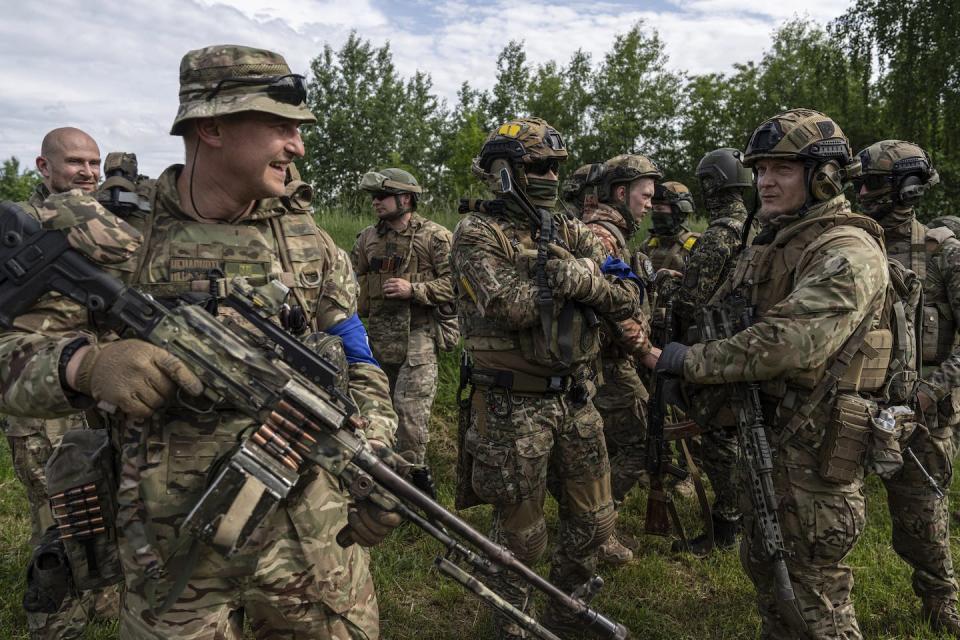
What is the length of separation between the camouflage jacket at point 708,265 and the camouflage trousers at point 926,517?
1677mm

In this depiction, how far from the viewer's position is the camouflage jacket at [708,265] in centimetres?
514

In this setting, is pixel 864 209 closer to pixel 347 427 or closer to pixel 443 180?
pixel 347 427

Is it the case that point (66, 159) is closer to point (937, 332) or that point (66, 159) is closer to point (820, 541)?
point (820, 541)

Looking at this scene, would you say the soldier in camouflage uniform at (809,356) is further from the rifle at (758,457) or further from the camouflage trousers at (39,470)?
the camouflage trousers at (39,470)

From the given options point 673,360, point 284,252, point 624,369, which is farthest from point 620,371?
point 284,252

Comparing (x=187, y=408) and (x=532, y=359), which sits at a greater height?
(x=187, y=408)

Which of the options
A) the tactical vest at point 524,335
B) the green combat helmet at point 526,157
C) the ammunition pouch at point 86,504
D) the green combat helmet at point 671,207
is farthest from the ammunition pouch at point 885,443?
the green combat helmet at point 671,207

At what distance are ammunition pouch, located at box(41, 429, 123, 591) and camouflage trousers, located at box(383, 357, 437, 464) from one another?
13.0ft

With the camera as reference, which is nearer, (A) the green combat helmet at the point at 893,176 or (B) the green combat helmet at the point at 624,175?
(A) the green combat helmet at the point at 893,176

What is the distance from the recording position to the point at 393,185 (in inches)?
254

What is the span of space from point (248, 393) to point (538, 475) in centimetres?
201

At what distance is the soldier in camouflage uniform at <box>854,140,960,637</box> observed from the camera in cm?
396

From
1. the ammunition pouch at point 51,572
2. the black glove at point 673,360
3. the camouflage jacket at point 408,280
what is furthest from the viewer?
the camouflage jacket at point 408,280

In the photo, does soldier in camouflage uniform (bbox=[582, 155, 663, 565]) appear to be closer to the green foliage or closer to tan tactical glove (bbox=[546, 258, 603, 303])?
tan tactical glove (bbox=[546, 258, 603, 303])
